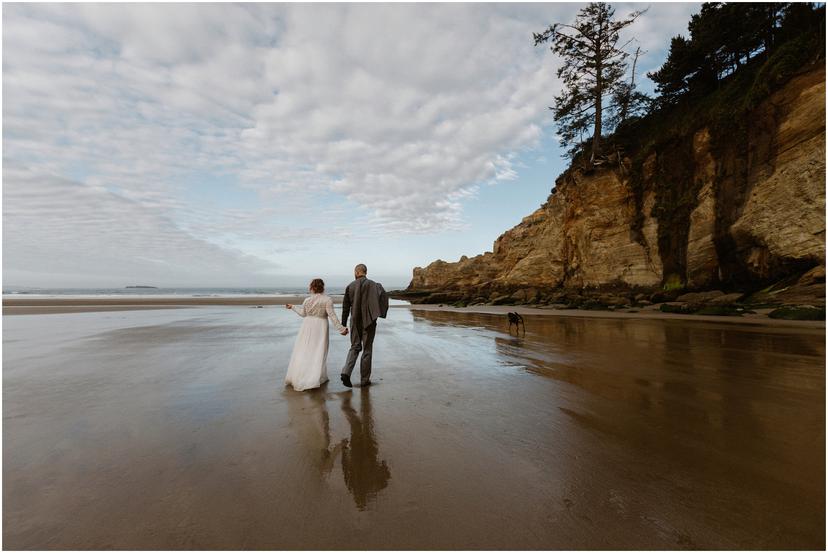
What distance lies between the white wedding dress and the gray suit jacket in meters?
0.35

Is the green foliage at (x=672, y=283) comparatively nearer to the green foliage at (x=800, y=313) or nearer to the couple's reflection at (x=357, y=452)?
the green foliage at (x=800, y=313)

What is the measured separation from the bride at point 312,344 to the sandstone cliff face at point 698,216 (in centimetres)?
2121

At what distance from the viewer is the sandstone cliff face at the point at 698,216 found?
55.9ft

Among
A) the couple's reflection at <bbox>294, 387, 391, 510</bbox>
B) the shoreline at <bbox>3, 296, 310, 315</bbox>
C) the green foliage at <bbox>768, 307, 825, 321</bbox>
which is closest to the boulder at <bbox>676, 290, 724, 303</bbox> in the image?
the green foliage at <bbox>768, 307, 825, 321</bbox>

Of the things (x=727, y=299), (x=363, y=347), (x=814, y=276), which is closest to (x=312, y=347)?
(x=363, y=347)

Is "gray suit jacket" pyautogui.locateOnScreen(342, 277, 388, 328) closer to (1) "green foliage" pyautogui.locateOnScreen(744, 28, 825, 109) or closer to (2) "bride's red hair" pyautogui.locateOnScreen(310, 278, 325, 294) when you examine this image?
(2) "bride's red hair" pyautogui.locateOnScreen(310, 278, 325, 294)

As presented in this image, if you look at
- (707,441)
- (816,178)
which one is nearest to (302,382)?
(707,441)

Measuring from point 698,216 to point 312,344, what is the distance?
2604cm

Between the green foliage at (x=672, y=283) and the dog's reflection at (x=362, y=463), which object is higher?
the green foliage at (x=672, y=283)

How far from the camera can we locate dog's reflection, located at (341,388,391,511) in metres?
2.83

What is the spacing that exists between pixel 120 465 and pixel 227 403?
181cm

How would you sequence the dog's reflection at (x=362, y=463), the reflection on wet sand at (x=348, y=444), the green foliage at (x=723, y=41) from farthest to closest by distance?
the green foliage at (x=723, y=41), the reflection on wet sand at (x=348, y=444), the dog's reflection at (x=362, y=463)

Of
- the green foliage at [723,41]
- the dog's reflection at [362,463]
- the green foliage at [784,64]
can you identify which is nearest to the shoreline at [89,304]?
the dog's reflection at [362,463]

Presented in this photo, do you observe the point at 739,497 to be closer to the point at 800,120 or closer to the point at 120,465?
the point at 120,465
